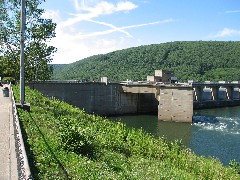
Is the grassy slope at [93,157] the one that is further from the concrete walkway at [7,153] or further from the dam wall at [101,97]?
the dam wall at [101,97]

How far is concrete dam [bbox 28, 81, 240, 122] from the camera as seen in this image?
62.9m

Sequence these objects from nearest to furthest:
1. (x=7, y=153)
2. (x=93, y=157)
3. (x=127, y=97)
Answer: (x=7, y=153) < (x=93, y=157) < (x=127, y=97)

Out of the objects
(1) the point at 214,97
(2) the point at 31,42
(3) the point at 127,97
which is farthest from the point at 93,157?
(1) the point at 214,97

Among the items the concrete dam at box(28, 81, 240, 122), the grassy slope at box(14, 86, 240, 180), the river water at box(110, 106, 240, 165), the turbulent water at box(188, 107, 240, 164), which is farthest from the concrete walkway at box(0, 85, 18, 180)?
the concrete dam at box(28, 81, 240, 122)

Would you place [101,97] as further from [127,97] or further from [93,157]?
[93,157]

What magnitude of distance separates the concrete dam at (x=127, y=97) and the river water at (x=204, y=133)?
327 cm

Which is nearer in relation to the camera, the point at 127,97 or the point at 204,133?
the point at 204,133

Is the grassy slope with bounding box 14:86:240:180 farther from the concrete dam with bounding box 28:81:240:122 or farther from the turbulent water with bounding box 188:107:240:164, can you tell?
the concrete dam with bounding box 28:81:240:122

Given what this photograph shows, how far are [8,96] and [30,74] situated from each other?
6694 mm

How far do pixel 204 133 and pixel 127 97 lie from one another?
26587 mm

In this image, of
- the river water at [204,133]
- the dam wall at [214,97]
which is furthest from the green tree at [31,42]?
the dam wall at [214,97]

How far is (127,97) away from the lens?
74812 mm

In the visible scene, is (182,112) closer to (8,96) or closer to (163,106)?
(163,106)

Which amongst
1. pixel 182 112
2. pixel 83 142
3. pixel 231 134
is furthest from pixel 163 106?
pixel 83 142
